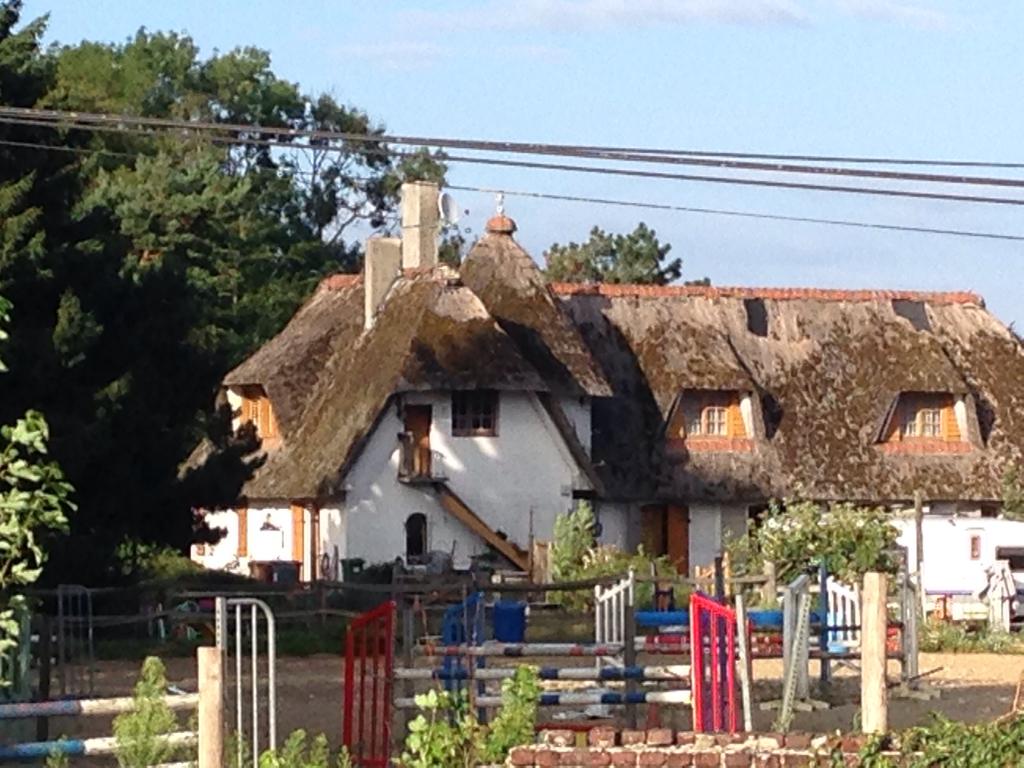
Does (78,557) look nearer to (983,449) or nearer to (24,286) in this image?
(24,286)

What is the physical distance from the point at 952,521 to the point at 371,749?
99.0 feet

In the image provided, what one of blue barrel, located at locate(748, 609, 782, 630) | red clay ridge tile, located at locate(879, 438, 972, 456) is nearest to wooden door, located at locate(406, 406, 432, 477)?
red clay ridge tile, located at locate(879, 438, 972, 456)

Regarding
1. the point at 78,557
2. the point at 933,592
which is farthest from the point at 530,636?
the point at 933,592

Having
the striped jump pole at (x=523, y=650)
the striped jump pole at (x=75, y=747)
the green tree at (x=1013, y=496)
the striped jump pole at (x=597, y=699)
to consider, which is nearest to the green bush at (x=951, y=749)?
the striped jump pole at (x=75, y=747)

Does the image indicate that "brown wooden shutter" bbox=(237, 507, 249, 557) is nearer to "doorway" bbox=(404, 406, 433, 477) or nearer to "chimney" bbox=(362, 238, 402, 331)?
"chimney" bbox=(362, 238, 402, 331)

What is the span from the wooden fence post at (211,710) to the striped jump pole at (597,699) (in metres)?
6.96

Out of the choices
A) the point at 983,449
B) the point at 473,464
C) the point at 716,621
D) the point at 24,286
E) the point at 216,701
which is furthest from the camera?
the point at 983,449

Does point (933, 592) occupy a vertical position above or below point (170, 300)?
below

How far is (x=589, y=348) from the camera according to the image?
Answer: 5472 cm

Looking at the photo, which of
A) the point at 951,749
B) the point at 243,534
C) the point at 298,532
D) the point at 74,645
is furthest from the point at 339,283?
the point at 951,749

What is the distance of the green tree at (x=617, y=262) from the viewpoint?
273 ft

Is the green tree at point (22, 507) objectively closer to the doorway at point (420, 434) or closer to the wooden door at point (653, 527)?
the doorway at point (420, 434)

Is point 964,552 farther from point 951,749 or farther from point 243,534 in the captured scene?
point 951,749

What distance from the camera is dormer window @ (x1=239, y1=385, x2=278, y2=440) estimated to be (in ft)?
176
